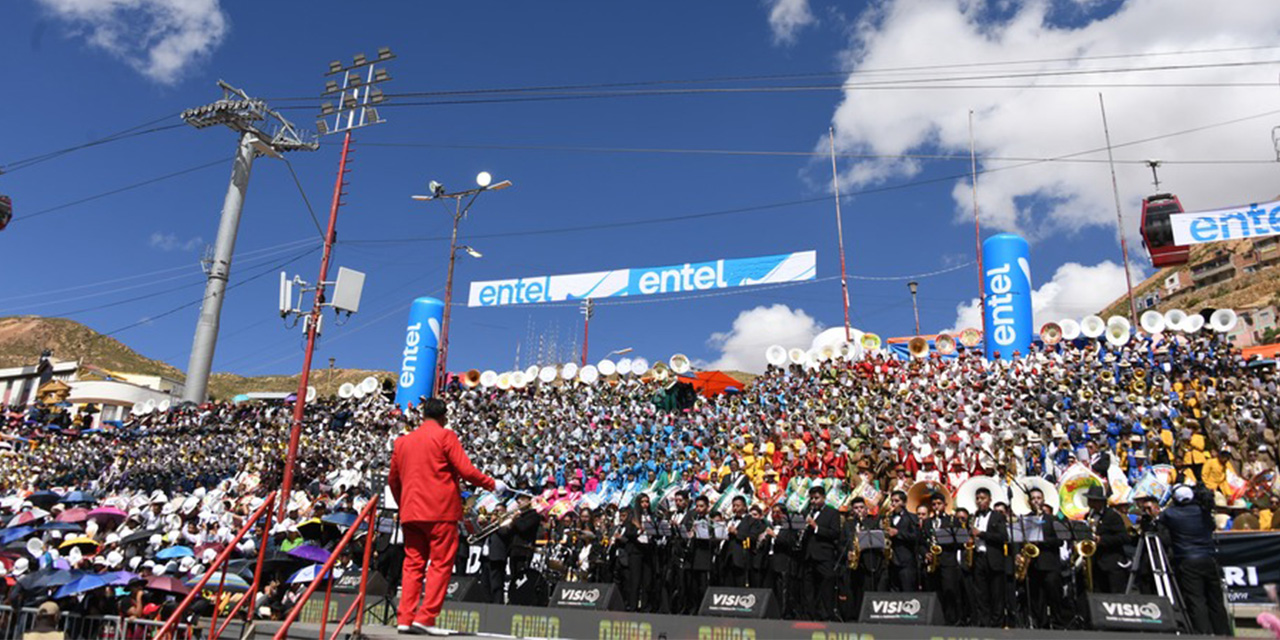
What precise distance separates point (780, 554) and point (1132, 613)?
4.10 m

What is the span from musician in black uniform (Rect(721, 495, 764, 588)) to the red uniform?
5.95m

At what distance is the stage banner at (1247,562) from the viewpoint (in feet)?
34.0

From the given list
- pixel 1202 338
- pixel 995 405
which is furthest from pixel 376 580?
pixel 1202 338

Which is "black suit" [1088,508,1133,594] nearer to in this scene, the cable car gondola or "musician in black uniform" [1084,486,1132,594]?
"musician in black uniform" [1084,486,1132,594]

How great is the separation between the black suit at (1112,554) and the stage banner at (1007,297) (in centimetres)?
1417

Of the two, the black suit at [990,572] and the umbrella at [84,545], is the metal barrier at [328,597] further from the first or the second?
the umbrella at [84,545]

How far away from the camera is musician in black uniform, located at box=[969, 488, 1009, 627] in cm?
996

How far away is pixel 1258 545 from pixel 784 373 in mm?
15880

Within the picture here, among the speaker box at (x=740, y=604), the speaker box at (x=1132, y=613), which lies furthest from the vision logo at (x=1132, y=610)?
the speaker box at (x=740, y=604)

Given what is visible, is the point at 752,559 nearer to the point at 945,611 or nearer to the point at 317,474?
the point at 945,611

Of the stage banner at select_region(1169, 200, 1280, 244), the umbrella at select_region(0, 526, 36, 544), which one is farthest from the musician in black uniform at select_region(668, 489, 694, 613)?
the stage banner at select_region(1169, 200, 1280, 244)

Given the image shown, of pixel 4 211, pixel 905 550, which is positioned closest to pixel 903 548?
pixel 905 550

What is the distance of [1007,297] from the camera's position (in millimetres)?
23734

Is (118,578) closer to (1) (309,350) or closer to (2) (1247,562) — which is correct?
(1) (309,350)
